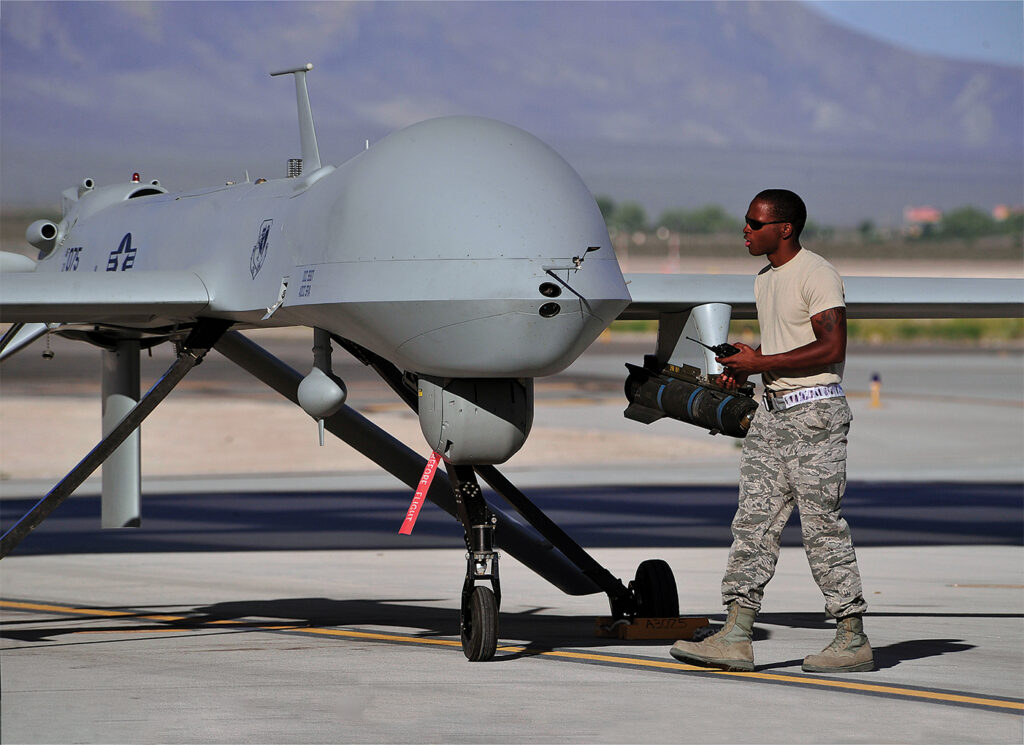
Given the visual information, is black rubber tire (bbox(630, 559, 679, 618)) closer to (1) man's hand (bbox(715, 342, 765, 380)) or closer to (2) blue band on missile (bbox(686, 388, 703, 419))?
(2) blue band on missile (bbox(686, 388, 703, 419))

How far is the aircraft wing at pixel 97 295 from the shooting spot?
10.6m

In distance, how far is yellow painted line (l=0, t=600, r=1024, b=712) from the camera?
30.5ft

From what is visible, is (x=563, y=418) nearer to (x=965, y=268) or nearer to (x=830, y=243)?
(x=965, y=268)

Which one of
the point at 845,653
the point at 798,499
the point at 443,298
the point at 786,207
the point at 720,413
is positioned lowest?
the point at 845,653

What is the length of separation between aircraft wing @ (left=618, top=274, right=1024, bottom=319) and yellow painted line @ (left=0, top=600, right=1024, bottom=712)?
2.42 meters

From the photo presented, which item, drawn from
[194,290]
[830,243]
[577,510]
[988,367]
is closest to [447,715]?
[194,290]

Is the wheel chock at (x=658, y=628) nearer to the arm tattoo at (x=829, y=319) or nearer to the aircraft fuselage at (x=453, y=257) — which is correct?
the aircraft fuselage at (x=453, y=257)

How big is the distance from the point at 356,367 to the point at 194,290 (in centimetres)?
5755

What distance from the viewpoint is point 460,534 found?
69.9 feet

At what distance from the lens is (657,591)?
11.9m

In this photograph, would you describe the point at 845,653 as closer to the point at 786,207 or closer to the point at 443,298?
the point at 786,207

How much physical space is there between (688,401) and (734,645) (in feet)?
5.54

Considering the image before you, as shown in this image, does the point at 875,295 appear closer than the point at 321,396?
No

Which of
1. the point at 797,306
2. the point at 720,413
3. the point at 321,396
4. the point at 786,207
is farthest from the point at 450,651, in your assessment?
the point at 786,207
